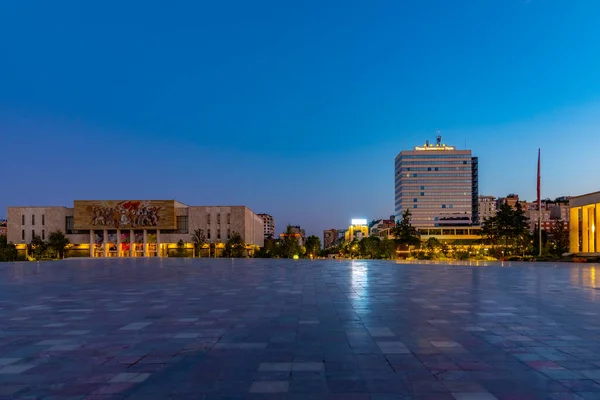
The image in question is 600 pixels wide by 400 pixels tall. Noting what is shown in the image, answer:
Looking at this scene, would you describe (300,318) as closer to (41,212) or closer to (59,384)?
(59,384)

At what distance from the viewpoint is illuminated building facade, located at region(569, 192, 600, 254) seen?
210ft

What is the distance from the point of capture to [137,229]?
10775 cm

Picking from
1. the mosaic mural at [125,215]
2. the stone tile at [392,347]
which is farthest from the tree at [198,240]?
the stone tile at [392,347]

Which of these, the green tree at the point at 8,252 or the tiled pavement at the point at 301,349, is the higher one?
the tiled pavement at the point at 301,349

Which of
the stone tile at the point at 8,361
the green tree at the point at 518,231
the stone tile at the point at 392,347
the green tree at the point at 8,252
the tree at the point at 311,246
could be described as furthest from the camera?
the tree at the point at 311,246

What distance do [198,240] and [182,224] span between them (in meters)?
8.15

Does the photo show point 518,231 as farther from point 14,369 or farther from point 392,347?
point 14,369

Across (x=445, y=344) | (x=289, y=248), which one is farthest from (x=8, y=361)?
(x=289, y=248)

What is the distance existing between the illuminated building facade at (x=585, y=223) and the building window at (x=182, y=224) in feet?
279

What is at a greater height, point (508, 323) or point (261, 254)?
point (508, 323)

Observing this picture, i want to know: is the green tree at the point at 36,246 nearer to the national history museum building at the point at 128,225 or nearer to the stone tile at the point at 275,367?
the national history museum building at the point at 128,225

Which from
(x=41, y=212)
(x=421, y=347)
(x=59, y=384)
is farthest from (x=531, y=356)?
(x=41, y=212)

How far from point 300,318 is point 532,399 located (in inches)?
257

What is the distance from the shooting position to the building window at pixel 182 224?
109294mm
